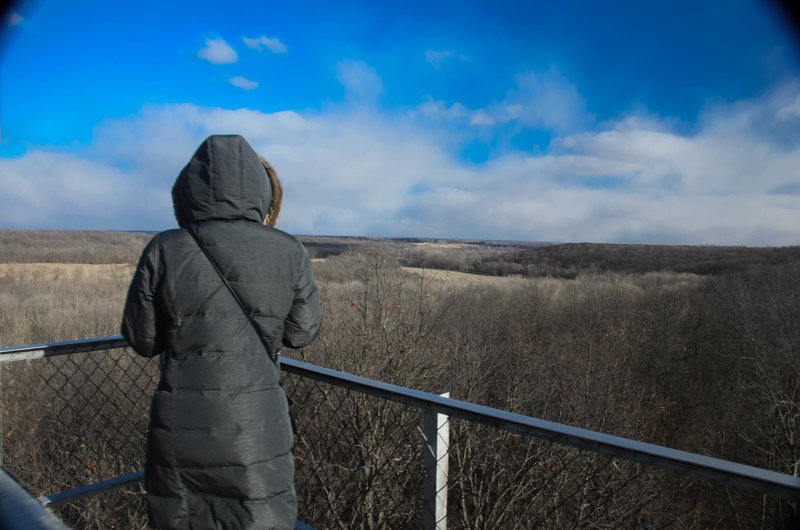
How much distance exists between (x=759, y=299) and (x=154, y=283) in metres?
32.8

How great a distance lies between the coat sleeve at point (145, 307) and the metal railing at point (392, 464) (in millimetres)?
572

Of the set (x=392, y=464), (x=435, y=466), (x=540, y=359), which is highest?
(x=435, y=466)

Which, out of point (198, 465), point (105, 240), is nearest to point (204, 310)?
point (198, 465)

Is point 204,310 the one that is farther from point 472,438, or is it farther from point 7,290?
point 7,290

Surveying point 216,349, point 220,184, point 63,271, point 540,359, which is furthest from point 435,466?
point 63,271

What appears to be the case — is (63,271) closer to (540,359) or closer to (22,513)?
(540,359)

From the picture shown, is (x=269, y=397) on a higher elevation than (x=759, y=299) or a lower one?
higher

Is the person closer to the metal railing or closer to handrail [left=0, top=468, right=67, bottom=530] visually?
the metal railing

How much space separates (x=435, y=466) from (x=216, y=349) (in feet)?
2.84

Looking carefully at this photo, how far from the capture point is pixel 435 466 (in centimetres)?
166

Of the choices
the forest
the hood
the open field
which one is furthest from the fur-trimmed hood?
the open field

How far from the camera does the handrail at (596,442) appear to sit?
39.8 inches

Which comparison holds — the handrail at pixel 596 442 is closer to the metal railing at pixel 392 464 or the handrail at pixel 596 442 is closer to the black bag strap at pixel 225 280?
the metal railing at pixel 392 464

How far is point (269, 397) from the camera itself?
164 cm
